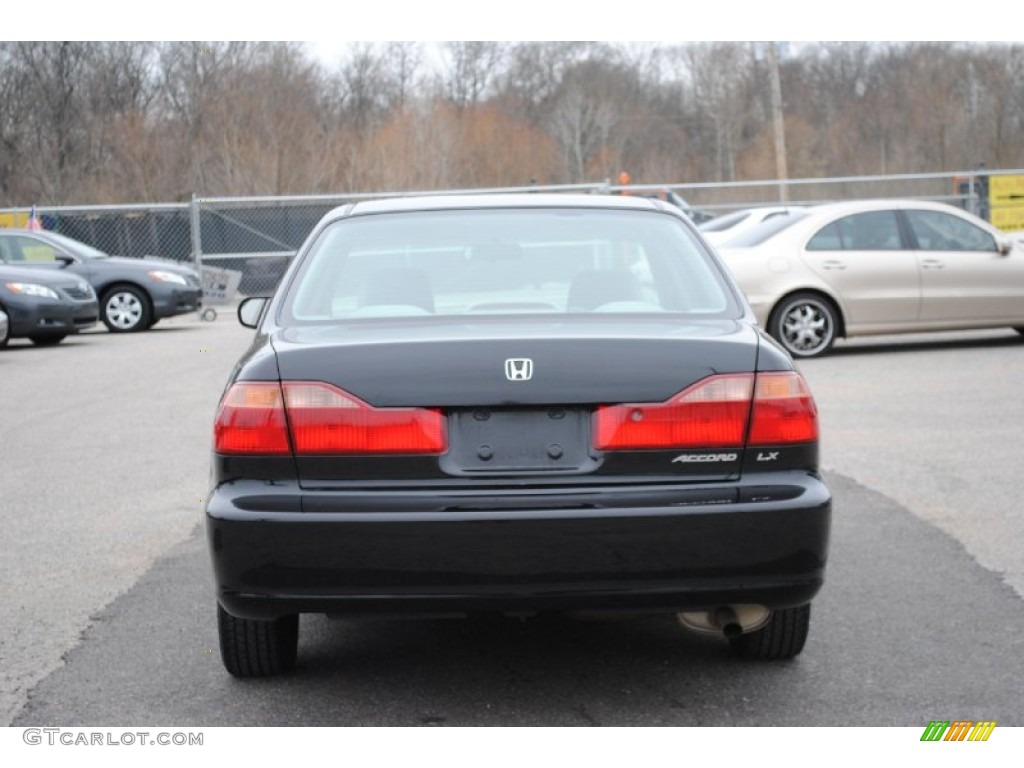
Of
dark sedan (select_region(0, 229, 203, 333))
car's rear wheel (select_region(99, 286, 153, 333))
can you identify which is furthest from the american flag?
car's rear wheel (select_region(99, 286, 153, 333))

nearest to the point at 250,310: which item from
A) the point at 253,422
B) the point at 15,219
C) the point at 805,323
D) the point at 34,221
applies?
the point at 253,422

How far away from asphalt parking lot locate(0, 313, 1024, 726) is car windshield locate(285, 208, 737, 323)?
1.09m

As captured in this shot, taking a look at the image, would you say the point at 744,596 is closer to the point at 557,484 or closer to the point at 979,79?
the point at 557,484

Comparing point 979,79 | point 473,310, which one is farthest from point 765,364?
point 979,79

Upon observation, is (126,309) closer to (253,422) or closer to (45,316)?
(45,316)

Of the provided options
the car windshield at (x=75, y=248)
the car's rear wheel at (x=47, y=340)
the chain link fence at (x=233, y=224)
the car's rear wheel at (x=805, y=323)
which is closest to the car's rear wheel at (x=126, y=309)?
the car windshield at (x=75, y=248)

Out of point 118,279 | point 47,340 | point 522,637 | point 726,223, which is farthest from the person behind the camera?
point 118,279

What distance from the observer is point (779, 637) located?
4.66 meters

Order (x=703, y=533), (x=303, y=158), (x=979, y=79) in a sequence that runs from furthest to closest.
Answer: (x=979, y=79) → (x=303, y=158) → (x=703, y=533)

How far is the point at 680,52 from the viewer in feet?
240

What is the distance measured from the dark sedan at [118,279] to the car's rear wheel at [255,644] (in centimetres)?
1775

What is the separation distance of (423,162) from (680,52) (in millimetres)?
32922

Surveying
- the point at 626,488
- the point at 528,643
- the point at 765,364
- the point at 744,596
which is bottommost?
the point at 528,643

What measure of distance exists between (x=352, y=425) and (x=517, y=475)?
445 millimetres
